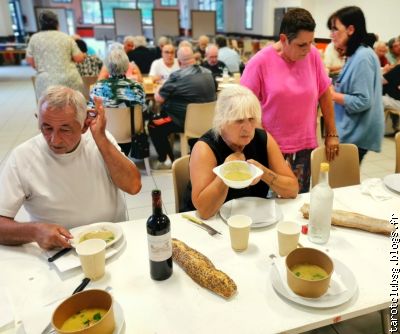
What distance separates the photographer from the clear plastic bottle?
48.2 inches

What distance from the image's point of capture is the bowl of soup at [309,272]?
983 mm

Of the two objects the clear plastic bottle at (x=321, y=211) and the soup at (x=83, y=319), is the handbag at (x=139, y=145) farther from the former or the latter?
the soup at (x=83, y=319)

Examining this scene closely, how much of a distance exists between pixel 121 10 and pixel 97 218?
924 cm

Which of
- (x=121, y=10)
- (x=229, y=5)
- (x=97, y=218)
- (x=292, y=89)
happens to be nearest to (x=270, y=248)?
(x=97, y=218)

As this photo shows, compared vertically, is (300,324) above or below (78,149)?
Answer: below

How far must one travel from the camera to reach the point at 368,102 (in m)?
2.20

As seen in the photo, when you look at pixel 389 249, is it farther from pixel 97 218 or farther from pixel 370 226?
pixel 97 218

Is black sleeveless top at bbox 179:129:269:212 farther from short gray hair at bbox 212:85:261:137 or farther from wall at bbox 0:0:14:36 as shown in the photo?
wall at bbox 0:0:14:36

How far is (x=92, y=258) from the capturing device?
43.0 inches

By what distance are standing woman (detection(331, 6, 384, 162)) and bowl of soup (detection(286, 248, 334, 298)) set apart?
59.0 inches

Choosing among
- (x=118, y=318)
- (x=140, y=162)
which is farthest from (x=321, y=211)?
(x=140, y=162)

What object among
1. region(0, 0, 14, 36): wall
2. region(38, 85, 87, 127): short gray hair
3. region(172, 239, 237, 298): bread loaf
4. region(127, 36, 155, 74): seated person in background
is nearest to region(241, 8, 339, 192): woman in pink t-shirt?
region(38, 85, 87, 127): short gray hair

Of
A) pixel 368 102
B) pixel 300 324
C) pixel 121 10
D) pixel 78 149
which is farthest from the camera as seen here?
pixel 121 10

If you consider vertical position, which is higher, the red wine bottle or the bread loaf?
the red wine bottle
